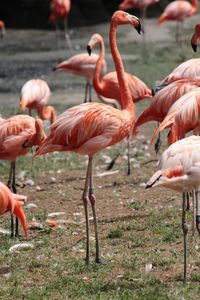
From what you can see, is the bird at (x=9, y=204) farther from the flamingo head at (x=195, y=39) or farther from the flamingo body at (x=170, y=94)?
the flamingo head at (x=195, y=39)

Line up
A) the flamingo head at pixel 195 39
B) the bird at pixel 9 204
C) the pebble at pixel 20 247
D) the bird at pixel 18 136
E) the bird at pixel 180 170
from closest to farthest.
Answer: the bird at pixel 180 170 → the bird at pixel 9 204 → the pebble at pixel 20 247 → the bird at pixel 18 136 → the flamingo head at pixel 195 39

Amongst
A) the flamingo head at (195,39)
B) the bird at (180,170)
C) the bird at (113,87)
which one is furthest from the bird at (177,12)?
the bird at (180,170)

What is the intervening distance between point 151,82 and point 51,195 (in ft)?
18.4

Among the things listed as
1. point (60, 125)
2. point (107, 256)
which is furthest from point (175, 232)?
point (60, 125)

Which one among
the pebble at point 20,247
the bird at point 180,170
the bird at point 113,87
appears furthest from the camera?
the bird at point 113,87

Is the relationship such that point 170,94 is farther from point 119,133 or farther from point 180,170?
point 180,170

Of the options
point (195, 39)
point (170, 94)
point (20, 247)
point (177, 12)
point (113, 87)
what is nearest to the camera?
point (20, 247)

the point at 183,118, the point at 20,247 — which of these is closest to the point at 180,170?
the point at 183,118

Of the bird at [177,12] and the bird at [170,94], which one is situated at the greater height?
the bird at [170,94]

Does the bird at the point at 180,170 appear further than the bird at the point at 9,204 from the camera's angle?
No

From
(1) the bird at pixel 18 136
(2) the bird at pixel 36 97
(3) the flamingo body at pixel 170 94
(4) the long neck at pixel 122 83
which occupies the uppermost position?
(4) the long neck at pixel 122 83

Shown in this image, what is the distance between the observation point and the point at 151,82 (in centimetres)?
1337

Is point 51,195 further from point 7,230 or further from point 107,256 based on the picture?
point 107,256

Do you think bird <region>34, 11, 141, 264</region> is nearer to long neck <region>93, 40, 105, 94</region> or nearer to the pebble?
the pebble
